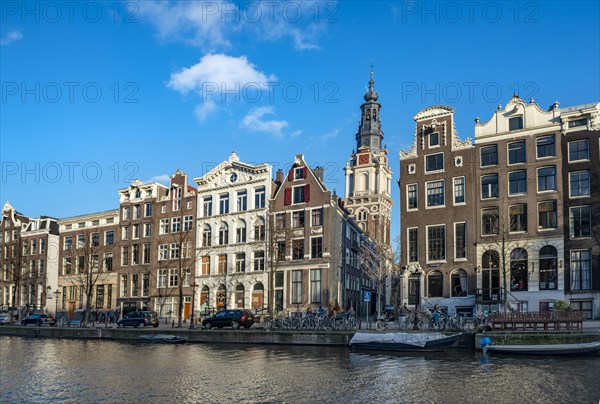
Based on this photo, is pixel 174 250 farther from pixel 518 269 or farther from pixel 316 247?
pixel 518 269

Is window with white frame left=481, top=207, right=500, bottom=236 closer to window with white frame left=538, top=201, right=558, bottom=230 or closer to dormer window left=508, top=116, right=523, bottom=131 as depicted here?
window with white frame left=538, top=201, right=558, bottom=230

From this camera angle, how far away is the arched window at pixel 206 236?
76.9m

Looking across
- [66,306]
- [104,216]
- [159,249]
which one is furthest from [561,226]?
[66,306]

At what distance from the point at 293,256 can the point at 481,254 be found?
21.4 metres

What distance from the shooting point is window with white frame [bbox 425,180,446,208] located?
60.2m

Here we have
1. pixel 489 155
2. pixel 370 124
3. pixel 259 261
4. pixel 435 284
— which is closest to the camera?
pixel 489 155

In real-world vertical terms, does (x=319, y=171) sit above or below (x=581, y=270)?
above

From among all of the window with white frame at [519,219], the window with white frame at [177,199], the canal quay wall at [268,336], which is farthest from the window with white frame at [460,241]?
the window with white frame at [177,199]

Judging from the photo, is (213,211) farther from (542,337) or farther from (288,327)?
(542,337)

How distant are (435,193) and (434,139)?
541cm

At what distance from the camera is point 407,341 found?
38906mm

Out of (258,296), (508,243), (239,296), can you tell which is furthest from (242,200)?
(508,243)

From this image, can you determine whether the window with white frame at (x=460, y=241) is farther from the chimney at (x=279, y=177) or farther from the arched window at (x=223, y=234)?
the arched window at (x=223, y=234)

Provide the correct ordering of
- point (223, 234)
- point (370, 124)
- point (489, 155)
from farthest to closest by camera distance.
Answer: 1. point (370, 124)
2. point (223, 234)
3. point (489, 155)
